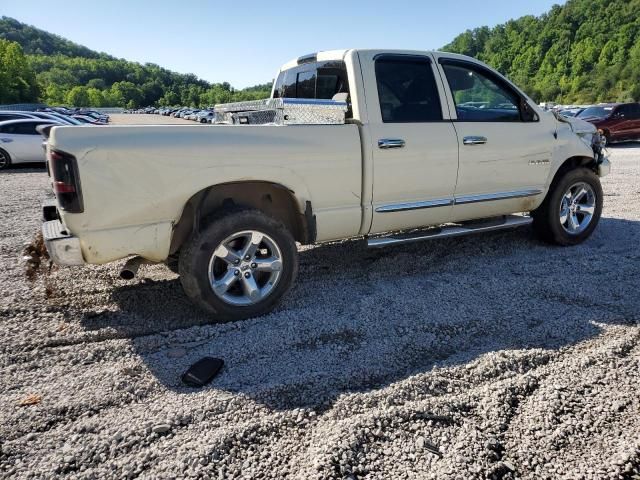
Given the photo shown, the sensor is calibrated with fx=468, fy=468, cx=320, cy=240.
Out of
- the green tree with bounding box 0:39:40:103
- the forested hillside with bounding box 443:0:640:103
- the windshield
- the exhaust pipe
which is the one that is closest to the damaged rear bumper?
the exhaust pipe

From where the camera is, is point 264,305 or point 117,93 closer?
point 264,305

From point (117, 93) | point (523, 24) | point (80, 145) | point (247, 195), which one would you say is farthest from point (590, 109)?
point (117, 93)

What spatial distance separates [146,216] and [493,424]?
2.45 meters

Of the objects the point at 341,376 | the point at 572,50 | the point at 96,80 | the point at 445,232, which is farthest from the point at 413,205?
the point at 96,80

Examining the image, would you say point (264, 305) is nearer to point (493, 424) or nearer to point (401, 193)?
point (401, 193)

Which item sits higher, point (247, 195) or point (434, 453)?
point (247, 195)

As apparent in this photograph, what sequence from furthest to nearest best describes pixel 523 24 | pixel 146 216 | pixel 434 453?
pixel 523 24, pixel 146 216, pixel 434 453

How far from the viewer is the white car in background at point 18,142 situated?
43.1 ft

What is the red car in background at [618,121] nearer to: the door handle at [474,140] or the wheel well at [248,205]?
the door handle at [474,140]

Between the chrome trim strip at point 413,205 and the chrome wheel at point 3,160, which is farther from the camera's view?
the chrome wheel at point 3,160

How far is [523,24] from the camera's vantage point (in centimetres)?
11838

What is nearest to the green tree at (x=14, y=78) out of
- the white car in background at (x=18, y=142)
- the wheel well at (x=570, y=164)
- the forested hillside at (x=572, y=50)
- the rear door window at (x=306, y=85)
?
the white car in background at (x=18, y=142)

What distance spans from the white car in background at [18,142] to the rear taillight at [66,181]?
12300 millimetres

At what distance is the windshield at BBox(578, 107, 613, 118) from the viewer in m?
16.9
